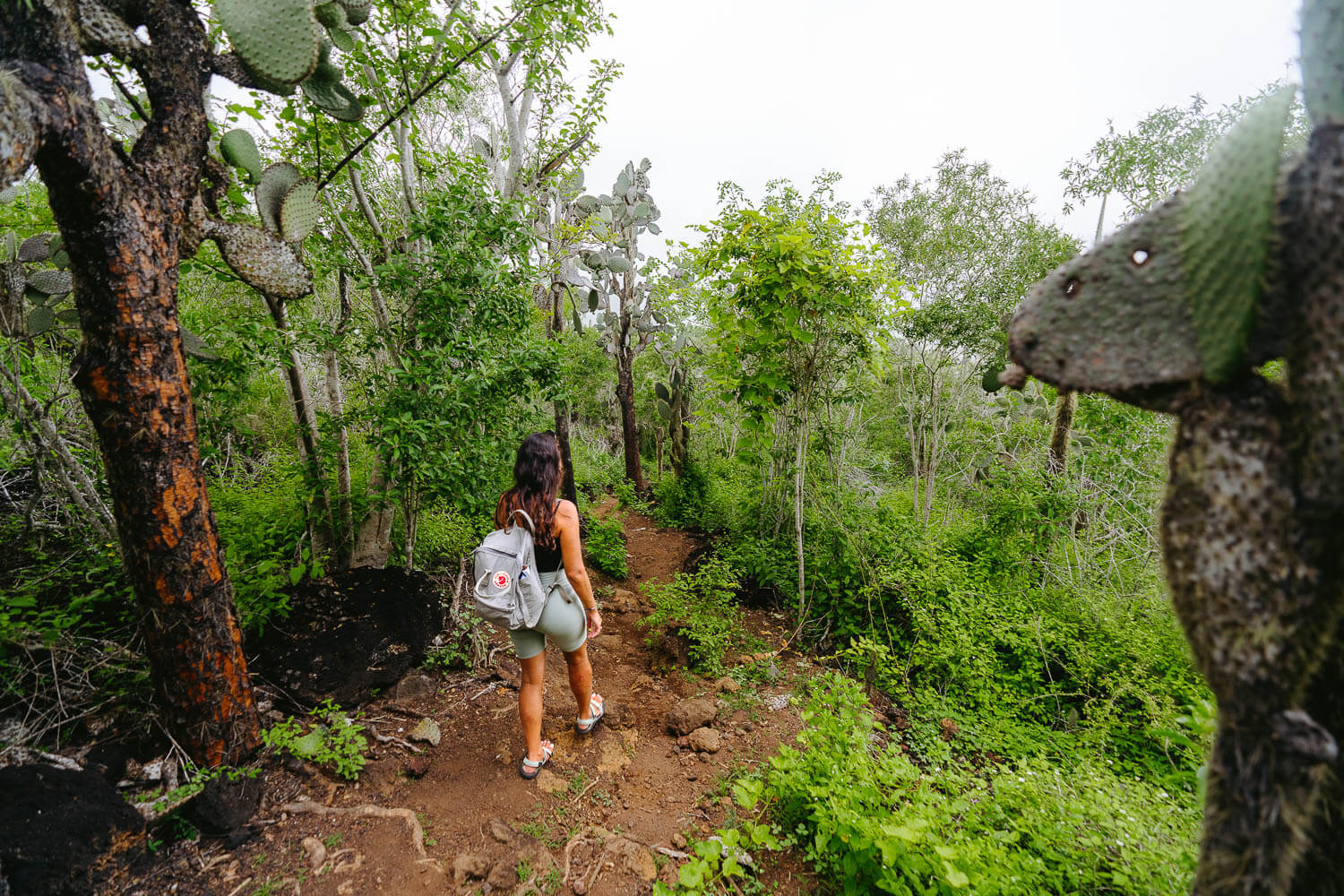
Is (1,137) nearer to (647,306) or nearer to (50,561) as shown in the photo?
(50,561)

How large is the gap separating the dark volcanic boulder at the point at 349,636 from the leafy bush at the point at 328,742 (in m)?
0.23

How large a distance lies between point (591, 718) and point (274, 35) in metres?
3.66

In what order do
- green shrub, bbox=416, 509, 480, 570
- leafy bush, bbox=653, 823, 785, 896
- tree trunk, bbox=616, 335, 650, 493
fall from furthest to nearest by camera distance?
1. tree trunk, bbox=616, 335, 650, 493
2. green shrub, bbox=416, 509, 480, 570
3. leafy bush, bbox=653, 823, 785, 896

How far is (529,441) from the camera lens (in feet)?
7.91

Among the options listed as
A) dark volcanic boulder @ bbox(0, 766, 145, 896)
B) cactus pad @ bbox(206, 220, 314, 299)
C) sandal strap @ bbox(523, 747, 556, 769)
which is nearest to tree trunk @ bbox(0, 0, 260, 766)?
dark volcanic boulder @ bbox(0, 766, 145, 896)

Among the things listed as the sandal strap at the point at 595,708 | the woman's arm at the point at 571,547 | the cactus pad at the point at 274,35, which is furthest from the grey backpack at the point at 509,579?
the cactus pad at the point at 274,35

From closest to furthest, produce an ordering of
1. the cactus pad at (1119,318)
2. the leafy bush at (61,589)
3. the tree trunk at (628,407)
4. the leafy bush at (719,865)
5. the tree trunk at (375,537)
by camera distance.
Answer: the cactus pad at (1119,318) → the leafy bush at (719,865) → the leafy bush at (61,589) → the tree trunk at (375,537) → the tree trunk at (628,407)

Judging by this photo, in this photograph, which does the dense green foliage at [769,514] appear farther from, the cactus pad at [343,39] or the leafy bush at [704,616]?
the cactus pad at [343,39]

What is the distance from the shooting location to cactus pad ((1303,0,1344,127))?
0.75 metres

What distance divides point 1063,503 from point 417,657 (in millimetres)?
5652

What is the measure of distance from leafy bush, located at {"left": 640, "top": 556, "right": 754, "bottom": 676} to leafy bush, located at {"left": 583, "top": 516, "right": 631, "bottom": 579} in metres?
0.94

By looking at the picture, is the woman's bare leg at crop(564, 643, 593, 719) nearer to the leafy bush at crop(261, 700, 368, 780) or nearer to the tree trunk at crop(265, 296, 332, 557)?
the leafy bush at crop(261, 700, 368, 780)

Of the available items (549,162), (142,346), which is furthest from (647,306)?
(142,346)

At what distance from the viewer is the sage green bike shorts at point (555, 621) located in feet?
7.92
